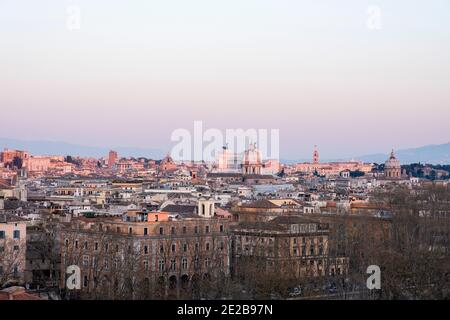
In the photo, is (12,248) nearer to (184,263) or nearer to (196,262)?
(184,263)

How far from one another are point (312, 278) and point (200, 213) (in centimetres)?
500

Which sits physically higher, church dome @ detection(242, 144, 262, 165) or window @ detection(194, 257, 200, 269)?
church dome @ detection(242, 144, 262, 165)

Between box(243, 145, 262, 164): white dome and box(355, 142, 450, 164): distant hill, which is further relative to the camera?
box(355, 142, 450, 164): distant hill

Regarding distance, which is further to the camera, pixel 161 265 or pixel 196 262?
pixel 196 262

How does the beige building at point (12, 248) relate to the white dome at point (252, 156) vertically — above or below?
below

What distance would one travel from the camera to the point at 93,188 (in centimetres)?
5456

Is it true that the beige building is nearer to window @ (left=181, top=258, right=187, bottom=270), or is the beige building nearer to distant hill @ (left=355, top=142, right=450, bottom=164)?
window @ (left=181, top=258, right=187, bottom=270)

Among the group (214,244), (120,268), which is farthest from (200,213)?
(120,268)

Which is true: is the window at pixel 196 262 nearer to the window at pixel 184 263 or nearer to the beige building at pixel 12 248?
the window at pixel 184 263

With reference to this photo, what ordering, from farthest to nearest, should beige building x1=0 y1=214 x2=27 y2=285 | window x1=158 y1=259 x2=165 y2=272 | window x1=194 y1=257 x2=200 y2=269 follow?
window x1=194 y1=257 x2=200 y2=269 < window x1=158 y1=259 x2=165 y2=272 < beige building x1=0 y1=214 x2=27 y2=285

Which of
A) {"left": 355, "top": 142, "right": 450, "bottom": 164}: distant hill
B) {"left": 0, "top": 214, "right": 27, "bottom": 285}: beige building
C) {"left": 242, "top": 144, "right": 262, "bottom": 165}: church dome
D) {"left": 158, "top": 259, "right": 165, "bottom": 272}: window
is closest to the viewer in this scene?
{"left": 0, "top": 214, "right": 27, "bottom": 285}: beige building

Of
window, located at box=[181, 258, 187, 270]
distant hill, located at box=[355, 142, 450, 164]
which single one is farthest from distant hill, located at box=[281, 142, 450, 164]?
window, located at box=[181, 258, 187, 270]

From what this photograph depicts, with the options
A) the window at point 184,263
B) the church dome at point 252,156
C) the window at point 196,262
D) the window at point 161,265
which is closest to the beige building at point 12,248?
the window at point 161,265

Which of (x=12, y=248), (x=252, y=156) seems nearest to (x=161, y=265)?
(x=12, y=248)
